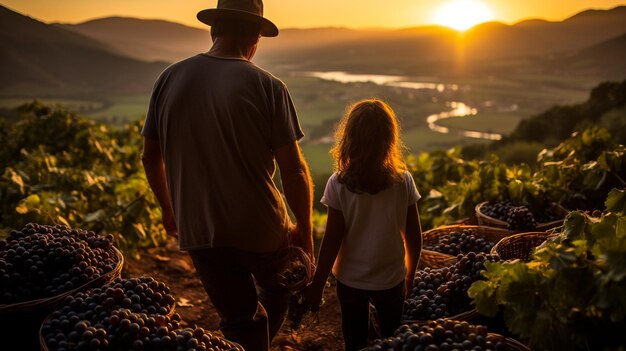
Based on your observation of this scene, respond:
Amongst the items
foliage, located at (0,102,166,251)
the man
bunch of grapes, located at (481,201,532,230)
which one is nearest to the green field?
foliage, located at (0,102,166,251)

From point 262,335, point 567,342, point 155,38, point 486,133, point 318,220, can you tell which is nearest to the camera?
point 567,342

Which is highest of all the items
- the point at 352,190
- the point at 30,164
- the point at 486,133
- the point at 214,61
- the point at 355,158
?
the point at 214,61

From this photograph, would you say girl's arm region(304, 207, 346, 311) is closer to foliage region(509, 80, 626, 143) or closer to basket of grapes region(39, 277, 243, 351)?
basket of grapes region(39, 277, 243, 351)

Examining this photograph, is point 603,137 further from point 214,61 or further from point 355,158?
point 214,61

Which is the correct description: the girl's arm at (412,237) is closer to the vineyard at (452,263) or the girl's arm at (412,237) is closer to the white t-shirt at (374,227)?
the white t-shirt at (374,227)

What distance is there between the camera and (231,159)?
105 inches

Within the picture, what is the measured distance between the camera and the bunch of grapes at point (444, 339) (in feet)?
7.76

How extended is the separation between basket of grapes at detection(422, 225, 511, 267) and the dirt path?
116cm

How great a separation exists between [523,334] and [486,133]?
27527 mm

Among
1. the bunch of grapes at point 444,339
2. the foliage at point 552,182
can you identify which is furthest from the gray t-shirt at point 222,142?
the foliage at point 552,182

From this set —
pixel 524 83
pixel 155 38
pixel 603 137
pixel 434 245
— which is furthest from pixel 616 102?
pixel 155 38

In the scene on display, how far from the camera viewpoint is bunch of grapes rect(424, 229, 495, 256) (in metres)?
4.46

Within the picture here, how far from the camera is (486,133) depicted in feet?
91.7

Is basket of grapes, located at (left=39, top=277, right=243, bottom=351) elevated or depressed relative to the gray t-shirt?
depressed
